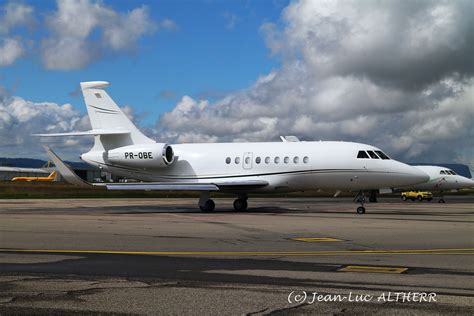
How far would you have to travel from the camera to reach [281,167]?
29.7 metres

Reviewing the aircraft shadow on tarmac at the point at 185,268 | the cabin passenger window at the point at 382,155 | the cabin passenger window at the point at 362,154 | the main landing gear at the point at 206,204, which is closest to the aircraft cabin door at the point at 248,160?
the main landing gear at the point at 206,204

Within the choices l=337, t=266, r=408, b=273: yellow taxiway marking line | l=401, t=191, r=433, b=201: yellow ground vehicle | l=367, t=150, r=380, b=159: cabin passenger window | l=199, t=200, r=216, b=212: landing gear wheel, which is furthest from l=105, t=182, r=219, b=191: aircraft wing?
l=401, t=191, r=433, b=201: yellow ground vehicle

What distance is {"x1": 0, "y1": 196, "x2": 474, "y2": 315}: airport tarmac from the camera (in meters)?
6.84

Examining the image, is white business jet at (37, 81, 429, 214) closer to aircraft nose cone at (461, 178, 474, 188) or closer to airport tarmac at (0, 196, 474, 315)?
airport tarmac at (0, 196, 474, 315)

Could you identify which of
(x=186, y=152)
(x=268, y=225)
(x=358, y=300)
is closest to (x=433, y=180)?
(x=186, y=152)

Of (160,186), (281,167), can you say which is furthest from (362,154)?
(160,186)

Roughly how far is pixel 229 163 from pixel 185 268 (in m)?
21.8

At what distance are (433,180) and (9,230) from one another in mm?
40663

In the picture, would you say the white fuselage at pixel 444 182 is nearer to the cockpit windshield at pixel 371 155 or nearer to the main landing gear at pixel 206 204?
the cockpit windshield at pixel 371 155

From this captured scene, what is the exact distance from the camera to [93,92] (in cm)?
3409

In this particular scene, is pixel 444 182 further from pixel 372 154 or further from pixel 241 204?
pixel 241 204

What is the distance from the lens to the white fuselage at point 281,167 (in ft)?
91.0

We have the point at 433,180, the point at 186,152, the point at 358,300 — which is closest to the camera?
the point at 358,300

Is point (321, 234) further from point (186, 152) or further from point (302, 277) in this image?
point (186, 152)
